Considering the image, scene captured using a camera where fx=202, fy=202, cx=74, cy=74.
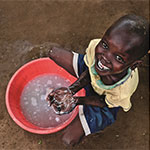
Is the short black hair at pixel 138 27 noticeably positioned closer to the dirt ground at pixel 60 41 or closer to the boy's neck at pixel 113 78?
the boy's neck at pixel 113 78

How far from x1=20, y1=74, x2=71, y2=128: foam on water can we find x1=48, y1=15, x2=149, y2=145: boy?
21 centimetres

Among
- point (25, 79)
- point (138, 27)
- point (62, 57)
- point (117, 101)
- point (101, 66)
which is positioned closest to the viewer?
point (138, 27)

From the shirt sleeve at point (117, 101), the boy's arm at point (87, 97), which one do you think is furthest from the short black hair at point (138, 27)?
the boy's arm at point (87, 97)

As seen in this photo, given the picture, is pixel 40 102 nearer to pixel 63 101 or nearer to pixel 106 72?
pixel 63 101

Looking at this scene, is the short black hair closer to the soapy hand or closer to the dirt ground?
the soapy hand

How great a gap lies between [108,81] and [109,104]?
15cm

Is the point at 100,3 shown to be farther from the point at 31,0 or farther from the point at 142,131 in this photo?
the point at 142,131

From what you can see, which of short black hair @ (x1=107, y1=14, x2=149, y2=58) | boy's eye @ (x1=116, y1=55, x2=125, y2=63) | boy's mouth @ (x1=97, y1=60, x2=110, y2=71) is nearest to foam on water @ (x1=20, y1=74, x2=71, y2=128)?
boy's mouth @ (x1=97, y1=60, x2=110, y2=71)

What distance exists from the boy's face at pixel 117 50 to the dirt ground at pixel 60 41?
30.4 inches

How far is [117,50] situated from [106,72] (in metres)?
0.15

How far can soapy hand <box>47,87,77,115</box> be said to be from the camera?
1.22 metres

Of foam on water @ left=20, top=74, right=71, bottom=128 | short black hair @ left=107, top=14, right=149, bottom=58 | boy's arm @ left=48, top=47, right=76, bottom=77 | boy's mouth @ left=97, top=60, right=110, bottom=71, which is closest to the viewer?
short black hair @ left=107, top=14, right=149, bottom=58

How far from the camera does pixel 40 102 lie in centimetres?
152

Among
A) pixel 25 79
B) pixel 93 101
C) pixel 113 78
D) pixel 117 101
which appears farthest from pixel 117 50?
pixel 25 79
